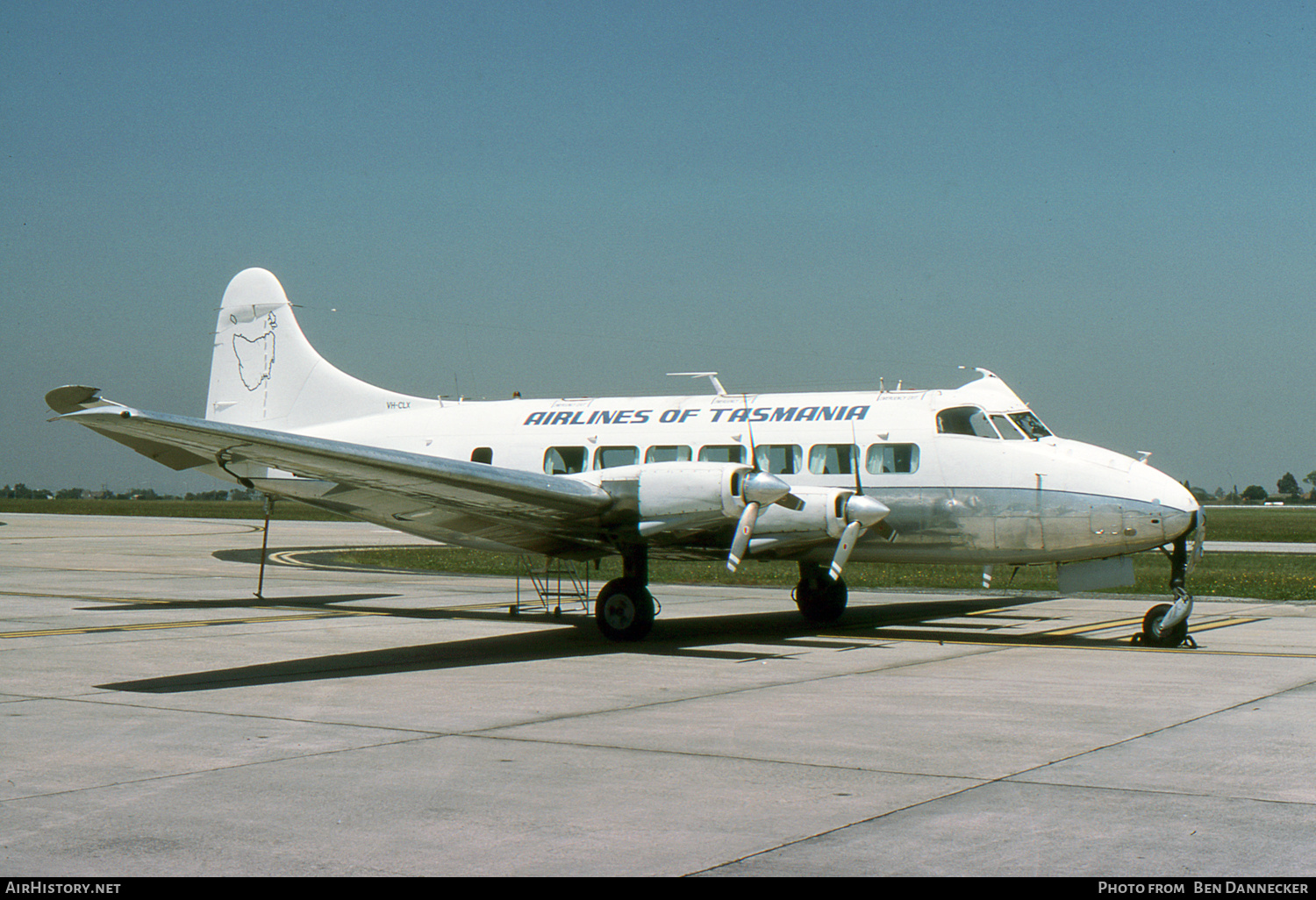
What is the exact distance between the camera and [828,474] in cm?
1695

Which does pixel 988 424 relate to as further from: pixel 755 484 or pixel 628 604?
pixel 628 604

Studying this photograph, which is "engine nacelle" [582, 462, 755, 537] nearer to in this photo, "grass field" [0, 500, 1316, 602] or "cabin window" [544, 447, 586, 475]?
"cabin window" [544, 447, 586, 475]

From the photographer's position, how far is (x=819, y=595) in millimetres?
18469

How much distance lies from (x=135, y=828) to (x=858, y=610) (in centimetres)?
1574

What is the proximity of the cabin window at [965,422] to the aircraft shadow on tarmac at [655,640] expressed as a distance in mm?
2868

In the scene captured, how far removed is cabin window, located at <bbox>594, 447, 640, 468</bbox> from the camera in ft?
59.0

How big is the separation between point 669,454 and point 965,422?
14.1 ft

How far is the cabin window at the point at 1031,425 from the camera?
53.9 feet

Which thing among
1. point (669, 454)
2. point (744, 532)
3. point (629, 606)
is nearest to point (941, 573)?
point (669, 454)

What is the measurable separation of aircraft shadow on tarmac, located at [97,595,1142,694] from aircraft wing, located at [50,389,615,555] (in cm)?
153

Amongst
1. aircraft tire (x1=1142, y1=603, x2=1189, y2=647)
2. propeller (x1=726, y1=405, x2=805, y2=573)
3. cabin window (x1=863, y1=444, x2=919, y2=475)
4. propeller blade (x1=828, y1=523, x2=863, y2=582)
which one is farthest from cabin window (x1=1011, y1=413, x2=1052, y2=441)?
propeller (x1=726, y1=405, x2=805, y2=573)

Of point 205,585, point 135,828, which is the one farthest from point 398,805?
point 205,585

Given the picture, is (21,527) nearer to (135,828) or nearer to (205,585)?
(205,585)

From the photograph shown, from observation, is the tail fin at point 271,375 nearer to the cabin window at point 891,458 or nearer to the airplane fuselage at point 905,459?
the airplane fuselage at point 905,459
